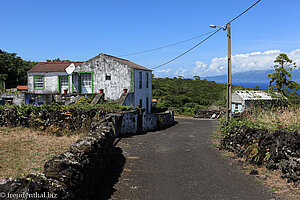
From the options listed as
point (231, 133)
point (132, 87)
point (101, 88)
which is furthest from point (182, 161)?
point (101, 88)

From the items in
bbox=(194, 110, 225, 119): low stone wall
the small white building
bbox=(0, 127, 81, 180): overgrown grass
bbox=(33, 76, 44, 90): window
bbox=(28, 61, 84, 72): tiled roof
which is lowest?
bbox=(194, 110, 225, 119): low stone wall

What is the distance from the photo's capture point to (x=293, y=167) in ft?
24.3

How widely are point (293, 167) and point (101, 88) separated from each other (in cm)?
2021

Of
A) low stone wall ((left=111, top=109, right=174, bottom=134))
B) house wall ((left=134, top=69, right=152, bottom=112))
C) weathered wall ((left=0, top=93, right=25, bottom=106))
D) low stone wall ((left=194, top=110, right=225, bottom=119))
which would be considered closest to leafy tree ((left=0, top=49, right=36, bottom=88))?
weathered wall ((left=0, top=93, right=25, bottom=106))

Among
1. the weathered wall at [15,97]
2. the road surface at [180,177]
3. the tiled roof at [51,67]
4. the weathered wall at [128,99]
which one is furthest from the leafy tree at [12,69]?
the road surface at [180,177]

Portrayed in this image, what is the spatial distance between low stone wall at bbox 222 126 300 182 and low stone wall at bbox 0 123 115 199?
5.55 metres

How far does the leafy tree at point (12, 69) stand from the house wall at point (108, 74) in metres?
29.8

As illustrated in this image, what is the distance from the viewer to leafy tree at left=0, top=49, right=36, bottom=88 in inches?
1881

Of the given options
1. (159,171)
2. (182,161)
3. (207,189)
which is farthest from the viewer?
(182,161)

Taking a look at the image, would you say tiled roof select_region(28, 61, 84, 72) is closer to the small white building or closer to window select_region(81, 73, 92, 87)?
window select_region(81, 73, 92, 87)

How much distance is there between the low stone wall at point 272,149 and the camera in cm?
761

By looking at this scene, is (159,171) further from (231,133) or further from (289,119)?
(289,119)

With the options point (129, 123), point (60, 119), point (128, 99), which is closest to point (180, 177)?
point (129, 123)

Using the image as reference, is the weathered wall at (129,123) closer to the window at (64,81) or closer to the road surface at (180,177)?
the road surface at (180,177)
